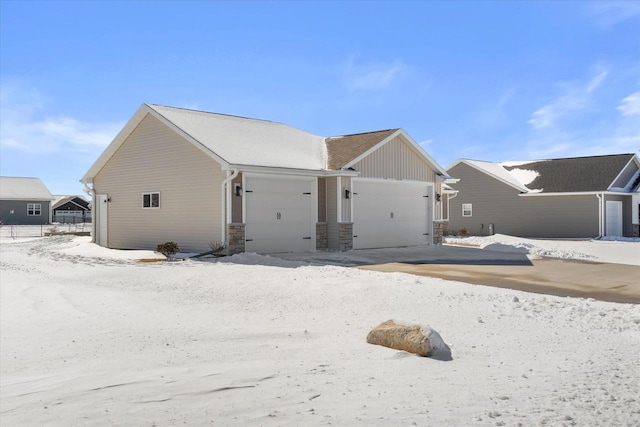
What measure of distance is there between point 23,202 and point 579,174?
155 feet

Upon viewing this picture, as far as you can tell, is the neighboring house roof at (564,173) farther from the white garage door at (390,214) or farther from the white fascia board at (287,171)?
the white fascia board at (287,171)

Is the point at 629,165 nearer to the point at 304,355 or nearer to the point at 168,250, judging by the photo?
the point at 168,250

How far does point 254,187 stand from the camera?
57.9ft

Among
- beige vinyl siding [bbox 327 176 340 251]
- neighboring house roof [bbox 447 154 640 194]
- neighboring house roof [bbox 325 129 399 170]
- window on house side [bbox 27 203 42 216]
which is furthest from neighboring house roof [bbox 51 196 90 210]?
beige vinyl siding [bbox 327 176 340 251]

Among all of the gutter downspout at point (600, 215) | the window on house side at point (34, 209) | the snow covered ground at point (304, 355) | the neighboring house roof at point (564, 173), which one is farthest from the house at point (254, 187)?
the window on house side at point (34, 209)

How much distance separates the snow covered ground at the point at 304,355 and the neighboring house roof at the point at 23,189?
148 ft

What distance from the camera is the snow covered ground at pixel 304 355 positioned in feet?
15.9

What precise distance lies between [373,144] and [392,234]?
3.53 m

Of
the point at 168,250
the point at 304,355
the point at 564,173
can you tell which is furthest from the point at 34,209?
the point at 304,355

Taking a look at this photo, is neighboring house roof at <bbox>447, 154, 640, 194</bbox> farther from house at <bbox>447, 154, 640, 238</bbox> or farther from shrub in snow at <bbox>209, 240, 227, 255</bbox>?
shrub in snow at <bbox>209, 240, 227, 255</bbox>

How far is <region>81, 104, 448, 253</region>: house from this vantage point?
17.6 meters

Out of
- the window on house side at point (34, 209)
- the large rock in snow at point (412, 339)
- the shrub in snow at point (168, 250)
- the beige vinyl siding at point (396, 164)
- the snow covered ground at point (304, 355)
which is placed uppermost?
the beige vinyl siding at point (396, 164)

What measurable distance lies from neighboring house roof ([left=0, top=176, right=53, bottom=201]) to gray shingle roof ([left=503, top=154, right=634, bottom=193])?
145 ft

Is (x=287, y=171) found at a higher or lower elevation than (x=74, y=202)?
lower
